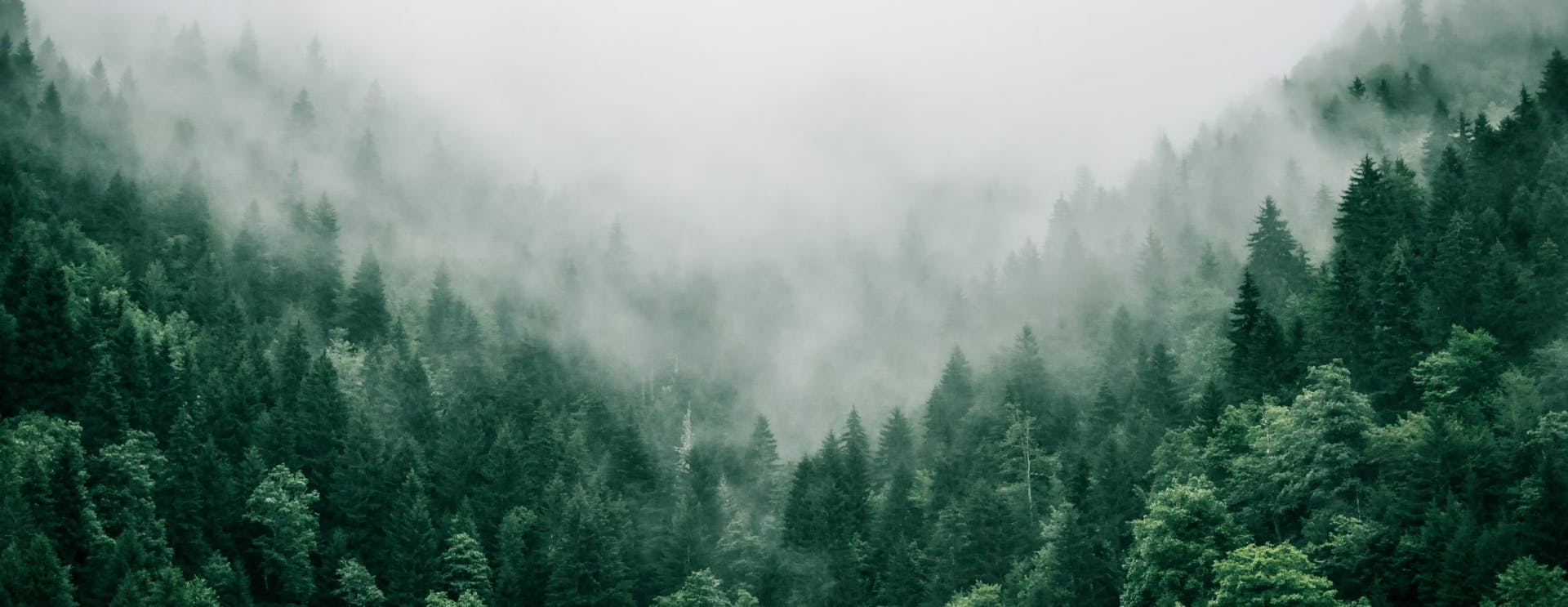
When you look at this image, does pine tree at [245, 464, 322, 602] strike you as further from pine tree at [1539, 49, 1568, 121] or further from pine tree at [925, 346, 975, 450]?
pine tree at [1539, 49, 1568, 121]

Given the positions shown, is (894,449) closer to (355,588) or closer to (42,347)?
(355,588)

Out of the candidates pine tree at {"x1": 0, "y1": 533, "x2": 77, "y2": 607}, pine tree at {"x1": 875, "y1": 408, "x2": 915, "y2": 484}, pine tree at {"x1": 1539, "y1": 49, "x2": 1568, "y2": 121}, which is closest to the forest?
pine tree at {"x1": 0, "y1": 533, "x2": 77, "y2": 607}

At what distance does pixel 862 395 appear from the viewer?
577ft

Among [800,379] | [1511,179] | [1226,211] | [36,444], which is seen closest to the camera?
[36,444]

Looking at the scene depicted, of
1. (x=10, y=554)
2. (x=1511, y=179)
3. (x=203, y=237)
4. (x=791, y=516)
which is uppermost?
(x=203, y=237)

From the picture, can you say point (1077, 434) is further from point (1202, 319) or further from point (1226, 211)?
point (1226, 211)

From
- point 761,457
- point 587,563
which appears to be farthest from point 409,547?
point 761,457

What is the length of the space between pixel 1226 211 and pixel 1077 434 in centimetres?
5312

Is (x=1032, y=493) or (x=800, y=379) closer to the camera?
(x=1032, y=493)

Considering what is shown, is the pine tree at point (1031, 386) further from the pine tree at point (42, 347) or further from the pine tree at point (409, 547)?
the pine tree at point (42, 347)

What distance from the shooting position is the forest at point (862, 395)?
81.8 metres

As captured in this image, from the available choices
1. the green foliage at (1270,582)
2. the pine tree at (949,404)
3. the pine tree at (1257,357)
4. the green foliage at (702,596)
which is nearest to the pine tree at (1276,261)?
the pine tree at (1257,357)

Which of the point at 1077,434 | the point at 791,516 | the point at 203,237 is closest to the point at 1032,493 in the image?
the point at 1077,434

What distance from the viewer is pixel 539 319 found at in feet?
569
